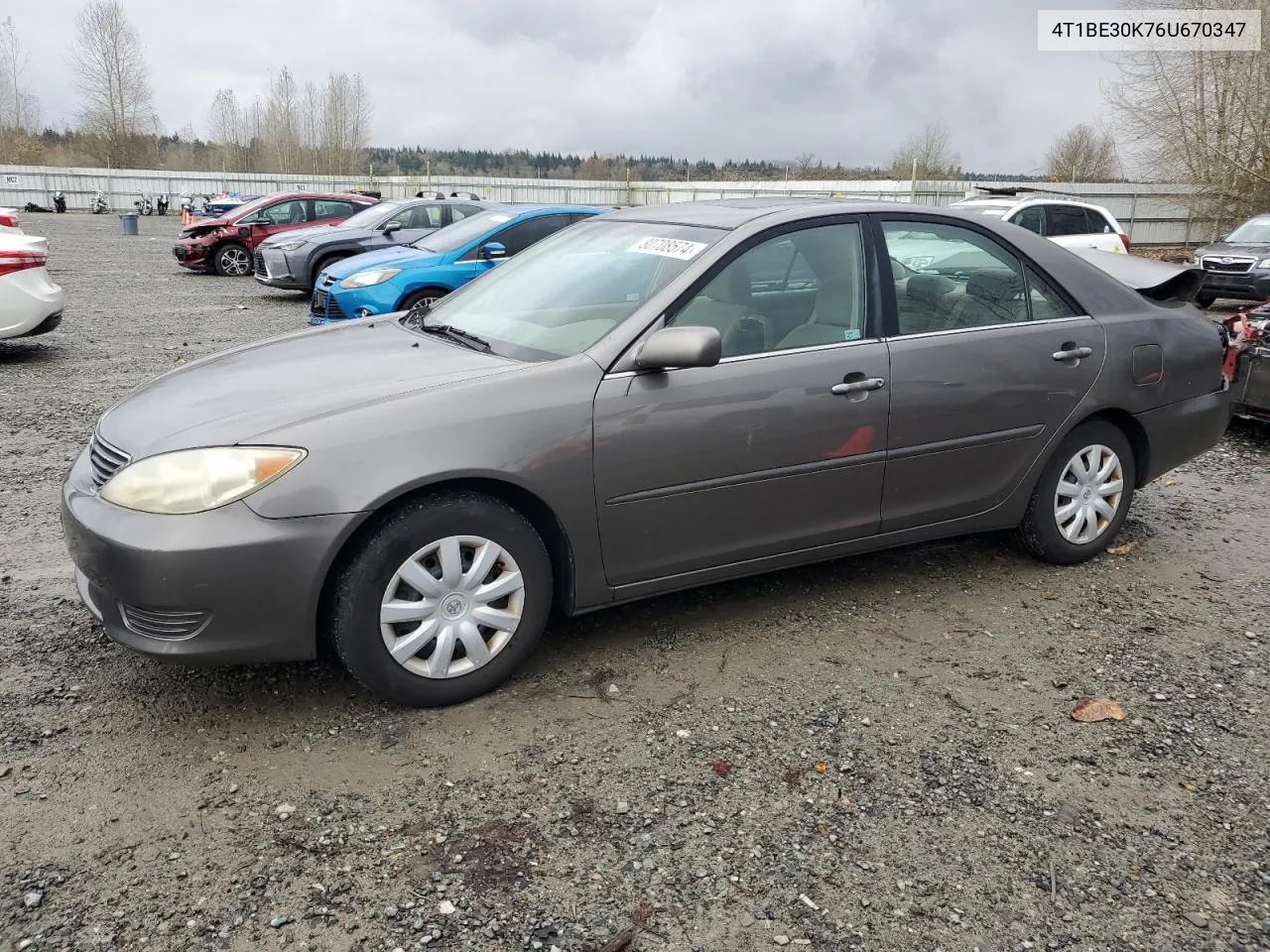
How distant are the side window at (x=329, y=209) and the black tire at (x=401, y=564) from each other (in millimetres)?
17349

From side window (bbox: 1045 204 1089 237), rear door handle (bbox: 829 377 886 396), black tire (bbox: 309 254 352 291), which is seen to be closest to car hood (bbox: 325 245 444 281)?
black tire (bbox: 309 254 352 291)

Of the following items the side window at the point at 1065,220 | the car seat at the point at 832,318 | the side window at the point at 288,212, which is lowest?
the car seat at the point at 832,318

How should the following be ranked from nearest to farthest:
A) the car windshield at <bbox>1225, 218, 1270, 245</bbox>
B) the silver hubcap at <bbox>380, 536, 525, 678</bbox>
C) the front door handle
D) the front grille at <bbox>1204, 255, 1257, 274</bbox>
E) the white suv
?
1. the silver hubcap at <bbox>380, 536, 525, 678</bbox>
2. the front door handle
3. the white suv
4. the front grille at <bbox>1204, 255, 1257, 274</bbox>
5. the car windshield at <bbox>1225, 218, 1270, 245</bbox>

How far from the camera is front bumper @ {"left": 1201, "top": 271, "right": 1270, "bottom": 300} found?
603 inches

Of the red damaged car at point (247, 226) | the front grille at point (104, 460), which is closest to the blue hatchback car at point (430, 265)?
the front grille at point (104, 460)

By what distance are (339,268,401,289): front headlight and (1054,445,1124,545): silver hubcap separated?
741cm

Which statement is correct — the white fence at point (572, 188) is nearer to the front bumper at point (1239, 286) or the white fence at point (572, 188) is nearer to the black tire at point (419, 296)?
the front bumper at point (1239, 286)

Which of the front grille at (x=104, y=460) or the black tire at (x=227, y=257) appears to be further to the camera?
the black tire at (x=227, y=257)

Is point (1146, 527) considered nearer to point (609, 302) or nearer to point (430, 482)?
point (609, 302)

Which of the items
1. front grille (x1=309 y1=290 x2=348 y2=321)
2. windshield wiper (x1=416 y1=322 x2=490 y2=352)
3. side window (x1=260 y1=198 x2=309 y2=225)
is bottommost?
front grille (x1=309 y1=290 x2=348 y2=321)

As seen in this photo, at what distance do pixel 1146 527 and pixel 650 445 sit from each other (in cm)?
329

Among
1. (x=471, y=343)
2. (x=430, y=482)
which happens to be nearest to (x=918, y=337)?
(x=471, y=343)

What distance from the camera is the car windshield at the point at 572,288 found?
3.73 metres

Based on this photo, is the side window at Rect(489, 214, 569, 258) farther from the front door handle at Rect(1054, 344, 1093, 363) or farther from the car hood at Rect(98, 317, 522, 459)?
the front door handle at Rect(1054, 344, 1093, 363)
